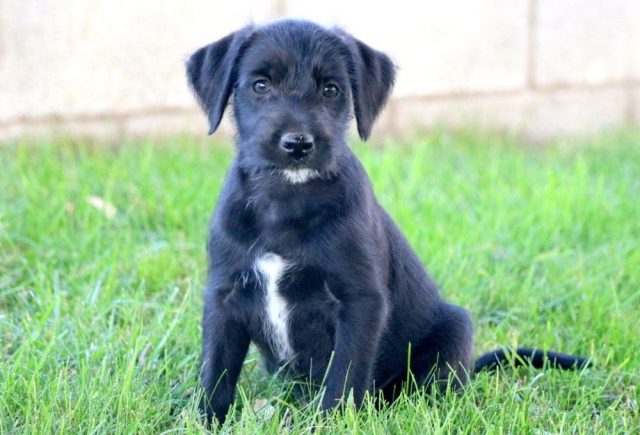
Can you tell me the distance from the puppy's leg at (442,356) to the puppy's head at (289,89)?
0.74 m

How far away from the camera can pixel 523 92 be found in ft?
24.5

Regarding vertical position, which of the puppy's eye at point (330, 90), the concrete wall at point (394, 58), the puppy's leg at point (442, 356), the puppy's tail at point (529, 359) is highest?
the puppy's eye at point (330, 90)

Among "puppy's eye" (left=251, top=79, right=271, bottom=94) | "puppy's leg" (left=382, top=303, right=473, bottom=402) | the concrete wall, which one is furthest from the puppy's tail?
the concrete wall

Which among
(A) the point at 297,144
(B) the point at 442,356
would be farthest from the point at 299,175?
(B) the point at 442,356

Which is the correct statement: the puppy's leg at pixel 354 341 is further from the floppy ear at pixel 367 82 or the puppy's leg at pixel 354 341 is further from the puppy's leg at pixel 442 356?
the floppy ear at pixel 367 82

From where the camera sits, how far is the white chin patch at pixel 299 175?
10.2ft

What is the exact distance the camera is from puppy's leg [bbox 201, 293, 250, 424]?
3.21 m

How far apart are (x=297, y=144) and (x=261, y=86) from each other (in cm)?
30

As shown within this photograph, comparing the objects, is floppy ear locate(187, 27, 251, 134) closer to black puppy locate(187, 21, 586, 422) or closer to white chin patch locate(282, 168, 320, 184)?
black puppy locate(187, 21, 586, 422)

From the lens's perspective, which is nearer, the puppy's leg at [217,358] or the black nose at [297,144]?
the black nose at [297,144]

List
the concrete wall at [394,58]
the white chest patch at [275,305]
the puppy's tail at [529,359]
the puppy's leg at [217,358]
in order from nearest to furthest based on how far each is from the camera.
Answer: the white chest patch at [275,305], the puppy's leg at [217,358], the puppy's tail at [529,359], the concrete wall at [394,58]

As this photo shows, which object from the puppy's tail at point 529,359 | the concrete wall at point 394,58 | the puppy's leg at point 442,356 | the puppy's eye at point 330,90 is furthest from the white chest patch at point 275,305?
the concrete wall at point 394,58

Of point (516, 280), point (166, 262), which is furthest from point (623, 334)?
point (166, 262)

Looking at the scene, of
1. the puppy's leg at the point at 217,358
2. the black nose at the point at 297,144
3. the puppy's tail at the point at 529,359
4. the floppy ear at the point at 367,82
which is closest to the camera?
the black nose at the point at 297,144
